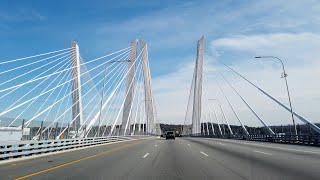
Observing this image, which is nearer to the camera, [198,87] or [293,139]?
[293,139]

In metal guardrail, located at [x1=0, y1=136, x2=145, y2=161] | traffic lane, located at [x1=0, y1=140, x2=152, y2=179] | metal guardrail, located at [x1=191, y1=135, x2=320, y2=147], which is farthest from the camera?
metal guardrail, located at [x1=191, y1=135, x2=320, y2=147]

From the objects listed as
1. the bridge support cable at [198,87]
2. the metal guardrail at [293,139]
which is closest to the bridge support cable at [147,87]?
the bridge support cable at [198,87]

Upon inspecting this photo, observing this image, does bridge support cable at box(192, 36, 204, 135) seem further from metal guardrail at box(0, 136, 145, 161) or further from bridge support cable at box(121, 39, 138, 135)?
metal guardrail at box(0, 136, 145, 161)

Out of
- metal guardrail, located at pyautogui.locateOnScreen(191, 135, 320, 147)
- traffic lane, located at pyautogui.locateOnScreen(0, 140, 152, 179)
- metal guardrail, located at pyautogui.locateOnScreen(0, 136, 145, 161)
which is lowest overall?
traffic lane, located at pyautogui.locateOnScreen(0, 140, 152, 179)

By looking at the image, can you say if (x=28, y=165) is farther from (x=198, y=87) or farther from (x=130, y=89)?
(x=198, y=87)

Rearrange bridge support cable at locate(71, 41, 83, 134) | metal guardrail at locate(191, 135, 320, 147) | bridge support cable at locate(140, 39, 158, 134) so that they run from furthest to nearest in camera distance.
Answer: bridge support cable at locate(140, 39, 158, 134) → bridge support cable at locate(71, 41, 83, 134) → metal guardrail at locate(191, 135, 320, 147)

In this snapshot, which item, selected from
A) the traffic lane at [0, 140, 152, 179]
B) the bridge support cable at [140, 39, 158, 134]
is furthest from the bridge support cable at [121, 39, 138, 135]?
the traffic lane at [0, 140, 152, 179]

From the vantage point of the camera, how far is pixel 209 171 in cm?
1277

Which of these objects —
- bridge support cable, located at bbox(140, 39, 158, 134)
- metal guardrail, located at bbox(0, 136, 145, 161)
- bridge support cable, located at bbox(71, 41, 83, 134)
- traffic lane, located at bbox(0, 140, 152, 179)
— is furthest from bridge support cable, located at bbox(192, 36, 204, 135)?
traffic lane, located at bbox(0, 140, 152, 179)

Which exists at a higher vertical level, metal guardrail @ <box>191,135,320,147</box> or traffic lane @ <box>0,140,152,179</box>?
metal guardrail @ <box>191,135,320,147</box>

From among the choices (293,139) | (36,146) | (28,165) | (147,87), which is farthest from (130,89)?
(28,165)

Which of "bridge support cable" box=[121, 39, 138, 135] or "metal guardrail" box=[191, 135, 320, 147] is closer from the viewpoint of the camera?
"metal guardrail" box=[191, 135, 320, 147]

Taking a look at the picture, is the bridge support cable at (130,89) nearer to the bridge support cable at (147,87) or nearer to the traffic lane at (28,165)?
the bridge support cable at (147,87)

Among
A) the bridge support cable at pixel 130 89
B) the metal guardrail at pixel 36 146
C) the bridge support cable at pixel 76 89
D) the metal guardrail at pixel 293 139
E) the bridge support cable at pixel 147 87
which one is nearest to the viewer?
the metal guardrail at pixel 36 146
